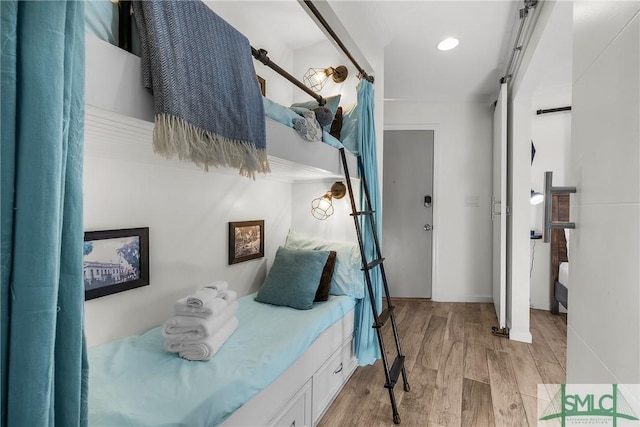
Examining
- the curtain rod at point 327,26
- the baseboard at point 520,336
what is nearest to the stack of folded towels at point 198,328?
the curtain rod at point 327,26

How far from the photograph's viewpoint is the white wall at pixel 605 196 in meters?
0.62

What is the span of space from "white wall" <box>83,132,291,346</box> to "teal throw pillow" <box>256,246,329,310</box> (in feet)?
1.16

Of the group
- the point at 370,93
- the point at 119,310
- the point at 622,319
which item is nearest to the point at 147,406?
the point at 119,310

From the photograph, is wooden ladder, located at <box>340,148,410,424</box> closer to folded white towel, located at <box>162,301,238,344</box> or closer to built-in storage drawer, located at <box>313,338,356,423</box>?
built-in storage drawer, located at <box>313,338,356,423</box>

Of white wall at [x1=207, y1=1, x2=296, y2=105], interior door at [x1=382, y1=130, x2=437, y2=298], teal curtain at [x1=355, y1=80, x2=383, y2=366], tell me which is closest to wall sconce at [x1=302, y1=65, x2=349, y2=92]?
white wall at [x1=207, y1=1, x2=296, y2=105]

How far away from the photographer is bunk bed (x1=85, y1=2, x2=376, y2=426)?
0.91 m

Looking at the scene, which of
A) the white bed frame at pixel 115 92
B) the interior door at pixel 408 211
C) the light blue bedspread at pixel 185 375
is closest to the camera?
the white bed frame at pixel 115 92

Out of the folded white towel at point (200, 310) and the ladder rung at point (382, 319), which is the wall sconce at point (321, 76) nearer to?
the ladder rung at point (382, 319)

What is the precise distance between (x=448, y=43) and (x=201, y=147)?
2.62 metres

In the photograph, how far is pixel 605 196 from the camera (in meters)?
0.74

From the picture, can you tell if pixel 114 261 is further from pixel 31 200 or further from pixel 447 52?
pixel 447 52

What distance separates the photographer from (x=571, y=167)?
1008mm

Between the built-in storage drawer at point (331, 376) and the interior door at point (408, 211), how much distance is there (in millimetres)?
2155

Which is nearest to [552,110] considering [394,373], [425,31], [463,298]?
[425,31]
